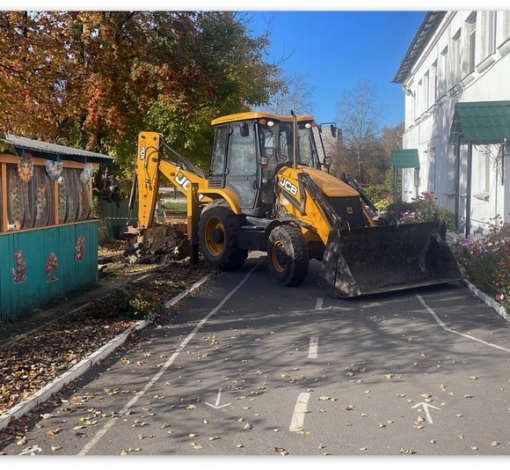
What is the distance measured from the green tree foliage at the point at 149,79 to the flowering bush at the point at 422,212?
16.2 ft

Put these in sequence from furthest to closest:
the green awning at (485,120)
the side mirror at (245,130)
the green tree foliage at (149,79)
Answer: the green tree foliage at (149,79)
the green awning at (485,120)
the side mirror at (245,130)

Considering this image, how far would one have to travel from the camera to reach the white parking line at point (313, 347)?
23.4 feet

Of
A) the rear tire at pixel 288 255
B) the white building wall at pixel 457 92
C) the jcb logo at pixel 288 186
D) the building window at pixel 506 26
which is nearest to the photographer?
the rear tire at pixel 288 255

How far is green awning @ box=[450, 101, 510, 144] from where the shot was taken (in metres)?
12.9

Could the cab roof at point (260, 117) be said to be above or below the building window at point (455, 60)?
below

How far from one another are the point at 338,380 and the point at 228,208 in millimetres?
7218

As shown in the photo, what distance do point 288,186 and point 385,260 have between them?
7.65ft

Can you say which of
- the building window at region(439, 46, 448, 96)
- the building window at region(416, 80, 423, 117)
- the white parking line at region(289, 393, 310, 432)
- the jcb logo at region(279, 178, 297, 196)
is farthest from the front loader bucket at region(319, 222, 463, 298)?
the building window at region(416, 80, 423, 117)

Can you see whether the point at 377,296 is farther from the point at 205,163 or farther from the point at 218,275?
the point at 205,163

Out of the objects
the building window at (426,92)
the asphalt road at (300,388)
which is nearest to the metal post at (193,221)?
the asphalt road at (300,388)

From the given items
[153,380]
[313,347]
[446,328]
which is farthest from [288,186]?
[153,380]

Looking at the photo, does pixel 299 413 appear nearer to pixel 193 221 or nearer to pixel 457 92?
pixel 193 221

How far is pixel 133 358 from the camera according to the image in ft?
23.5

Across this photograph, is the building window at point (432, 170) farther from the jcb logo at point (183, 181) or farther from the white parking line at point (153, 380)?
the white parking line at point (153, 380)
